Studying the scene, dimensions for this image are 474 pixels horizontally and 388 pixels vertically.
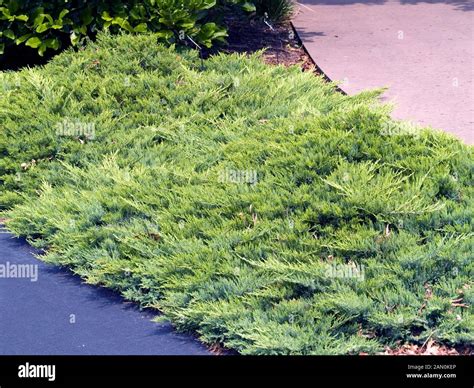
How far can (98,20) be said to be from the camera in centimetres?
948

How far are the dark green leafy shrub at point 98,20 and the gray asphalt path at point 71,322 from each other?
3771 mm

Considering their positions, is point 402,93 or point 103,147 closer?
point 103,147

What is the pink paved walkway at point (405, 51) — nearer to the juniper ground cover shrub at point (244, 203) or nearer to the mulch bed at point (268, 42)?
the mulch bed at point (268, 42)

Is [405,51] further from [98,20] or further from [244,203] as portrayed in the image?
[244,203]

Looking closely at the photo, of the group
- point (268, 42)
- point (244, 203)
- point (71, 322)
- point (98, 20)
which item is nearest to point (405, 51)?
point (268, 42)

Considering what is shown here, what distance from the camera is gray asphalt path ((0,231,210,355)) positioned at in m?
5.24

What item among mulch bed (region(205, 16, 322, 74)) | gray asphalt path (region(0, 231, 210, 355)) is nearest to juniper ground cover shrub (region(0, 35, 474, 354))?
gray asphalt path (region(0, 231, 210, 355))

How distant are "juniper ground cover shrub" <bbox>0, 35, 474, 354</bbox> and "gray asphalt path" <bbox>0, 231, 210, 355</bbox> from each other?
0.39 ft

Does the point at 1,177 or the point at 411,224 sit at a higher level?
the point at 411,224

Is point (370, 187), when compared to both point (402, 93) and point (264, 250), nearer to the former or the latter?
point (264, 250)
